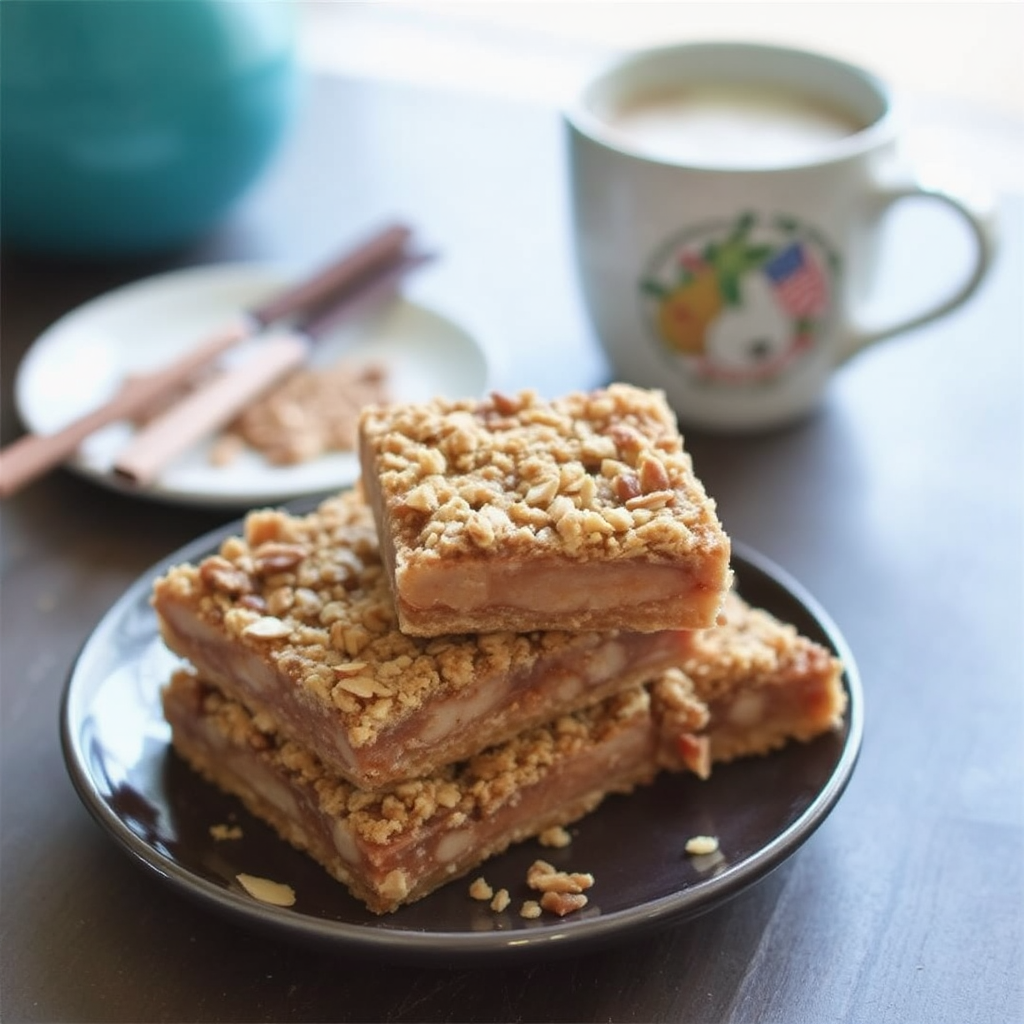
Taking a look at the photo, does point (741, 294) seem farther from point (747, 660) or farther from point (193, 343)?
point (193, 343)

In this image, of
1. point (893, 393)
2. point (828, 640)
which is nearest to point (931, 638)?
point (828, 640)

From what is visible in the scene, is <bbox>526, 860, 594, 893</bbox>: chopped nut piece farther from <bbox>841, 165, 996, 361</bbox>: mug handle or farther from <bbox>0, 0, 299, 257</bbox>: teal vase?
<bbox>0, 0, 299, 257</bbox>: teal vase

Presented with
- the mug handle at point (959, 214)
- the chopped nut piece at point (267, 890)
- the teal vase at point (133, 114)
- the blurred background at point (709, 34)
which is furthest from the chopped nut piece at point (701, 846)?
the blurred background at point (709, 34)

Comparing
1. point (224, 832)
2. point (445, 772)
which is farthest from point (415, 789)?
point (224, 832)

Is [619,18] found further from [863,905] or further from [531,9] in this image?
[863,905]

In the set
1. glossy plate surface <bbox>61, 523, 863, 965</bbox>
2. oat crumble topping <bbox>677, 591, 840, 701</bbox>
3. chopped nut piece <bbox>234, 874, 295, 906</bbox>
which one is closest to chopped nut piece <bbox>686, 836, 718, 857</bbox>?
glossy plate surface <bbox>61, 523, 863, 965</bbox>

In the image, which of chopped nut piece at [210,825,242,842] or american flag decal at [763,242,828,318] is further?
american flag decal at [763,242,828,318]

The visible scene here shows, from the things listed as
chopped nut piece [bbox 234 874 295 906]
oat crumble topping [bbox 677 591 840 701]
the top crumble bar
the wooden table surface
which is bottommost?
the wooden table surface

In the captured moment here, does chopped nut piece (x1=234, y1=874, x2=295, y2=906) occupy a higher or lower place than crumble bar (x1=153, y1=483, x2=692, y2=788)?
lower
